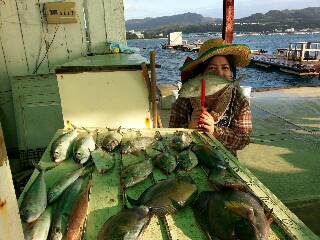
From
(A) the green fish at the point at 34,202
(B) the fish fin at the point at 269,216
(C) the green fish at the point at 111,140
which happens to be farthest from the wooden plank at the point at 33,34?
(B) the fish fin at the point at 269,216

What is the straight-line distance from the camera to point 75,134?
Answer: 3.28 m

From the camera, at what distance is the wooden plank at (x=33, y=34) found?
5848 mm

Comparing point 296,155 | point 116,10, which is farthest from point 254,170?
point 116,10

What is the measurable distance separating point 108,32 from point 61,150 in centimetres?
398

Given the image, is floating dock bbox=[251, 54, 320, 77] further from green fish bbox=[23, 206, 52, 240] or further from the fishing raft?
green fish bbox=[23, 206, 52, 240]

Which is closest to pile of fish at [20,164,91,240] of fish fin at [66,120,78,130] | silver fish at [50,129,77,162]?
silver fish at [50,129,77,162]

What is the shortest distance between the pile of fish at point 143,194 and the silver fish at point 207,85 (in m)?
0.62

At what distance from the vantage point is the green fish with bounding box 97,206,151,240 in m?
1.77

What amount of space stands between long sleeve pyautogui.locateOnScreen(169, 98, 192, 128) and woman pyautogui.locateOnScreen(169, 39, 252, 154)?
0.13 meters

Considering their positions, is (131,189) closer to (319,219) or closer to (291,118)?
(319,219)

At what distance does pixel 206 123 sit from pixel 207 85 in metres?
0.43

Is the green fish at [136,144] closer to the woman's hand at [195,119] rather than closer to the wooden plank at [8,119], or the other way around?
the woman's hand at [195,119]

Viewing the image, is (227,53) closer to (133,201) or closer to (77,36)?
(133,201)

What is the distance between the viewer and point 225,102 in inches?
146
